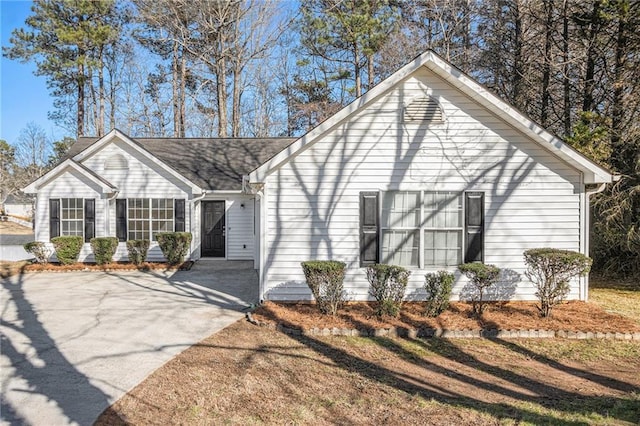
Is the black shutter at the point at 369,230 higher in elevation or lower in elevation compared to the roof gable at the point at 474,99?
lower

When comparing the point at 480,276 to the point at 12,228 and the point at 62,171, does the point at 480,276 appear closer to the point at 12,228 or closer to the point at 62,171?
the point at 62,171

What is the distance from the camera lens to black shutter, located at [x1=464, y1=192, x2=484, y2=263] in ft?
26.6

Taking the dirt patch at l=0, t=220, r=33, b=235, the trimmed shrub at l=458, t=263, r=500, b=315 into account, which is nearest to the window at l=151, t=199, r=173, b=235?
the trimmed shrub at l=458, t=263, r=500, b=315

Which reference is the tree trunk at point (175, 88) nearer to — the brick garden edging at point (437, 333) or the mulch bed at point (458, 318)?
the mulch bed at point (458, 318)

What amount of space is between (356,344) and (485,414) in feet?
8.07

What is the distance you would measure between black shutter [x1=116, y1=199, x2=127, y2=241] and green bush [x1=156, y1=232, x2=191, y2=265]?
1.29 meters

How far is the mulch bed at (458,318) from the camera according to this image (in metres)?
6.80

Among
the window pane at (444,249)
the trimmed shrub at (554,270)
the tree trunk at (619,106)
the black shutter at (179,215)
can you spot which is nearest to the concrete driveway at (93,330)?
the black shutter at (179,215)

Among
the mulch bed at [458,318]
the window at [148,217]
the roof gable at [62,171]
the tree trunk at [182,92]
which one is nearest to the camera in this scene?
the mulch bed at [458,318]

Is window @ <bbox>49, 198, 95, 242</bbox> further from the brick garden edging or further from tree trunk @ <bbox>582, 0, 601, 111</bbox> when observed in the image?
tree trunk @ <bbox>582, 0, 601, 111</bbox>

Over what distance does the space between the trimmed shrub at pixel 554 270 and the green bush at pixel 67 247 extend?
13.1 m

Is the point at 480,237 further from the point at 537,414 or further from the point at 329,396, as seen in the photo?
the point at 329,396

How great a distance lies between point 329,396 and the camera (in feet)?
14.7

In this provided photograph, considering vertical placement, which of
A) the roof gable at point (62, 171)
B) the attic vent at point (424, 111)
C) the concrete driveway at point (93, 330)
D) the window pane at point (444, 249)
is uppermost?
the attic vent at point (424, 111)
